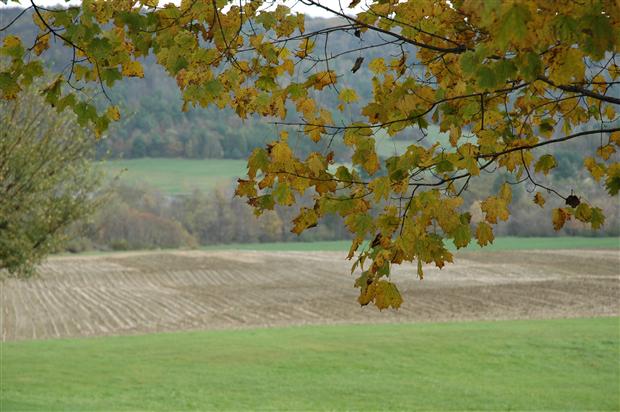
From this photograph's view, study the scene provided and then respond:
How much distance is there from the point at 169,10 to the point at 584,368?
49.6 feet

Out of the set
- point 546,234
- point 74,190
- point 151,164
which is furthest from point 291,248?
point 74,190

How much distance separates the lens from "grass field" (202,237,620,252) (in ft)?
211

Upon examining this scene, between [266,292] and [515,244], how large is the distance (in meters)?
31.2

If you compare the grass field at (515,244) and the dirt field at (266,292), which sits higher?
the grass field at (515,244)

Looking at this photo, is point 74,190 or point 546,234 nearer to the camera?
point 74,190

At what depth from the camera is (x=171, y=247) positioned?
79.1m

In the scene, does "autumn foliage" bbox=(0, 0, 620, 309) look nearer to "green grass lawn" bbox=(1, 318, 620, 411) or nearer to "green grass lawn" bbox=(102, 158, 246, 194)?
"green grass lawn" bbox=(1, 318, 620, 411)

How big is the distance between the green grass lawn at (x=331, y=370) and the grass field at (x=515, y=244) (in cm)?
4043

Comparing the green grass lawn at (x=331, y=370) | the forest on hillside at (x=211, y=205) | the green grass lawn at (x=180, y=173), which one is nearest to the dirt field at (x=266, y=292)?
the green grass lawn at (x=331, y=370)

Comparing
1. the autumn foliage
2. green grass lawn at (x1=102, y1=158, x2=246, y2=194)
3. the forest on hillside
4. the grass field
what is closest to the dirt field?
the grass field

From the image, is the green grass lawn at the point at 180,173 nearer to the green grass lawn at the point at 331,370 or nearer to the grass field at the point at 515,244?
the grass field at the point at 515,244

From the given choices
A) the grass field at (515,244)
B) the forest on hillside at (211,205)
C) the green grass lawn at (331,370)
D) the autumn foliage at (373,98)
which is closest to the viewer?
the autumn foliage at (373,98)

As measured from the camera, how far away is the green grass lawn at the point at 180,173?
95.1m

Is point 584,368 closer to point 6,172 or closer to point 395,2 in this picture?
point 6,172
